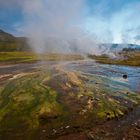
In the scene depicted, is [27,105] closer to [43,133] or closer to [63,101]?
[63,101]

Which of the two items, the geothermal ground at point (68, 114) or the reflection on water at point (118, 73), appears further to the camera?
the reflection on water at point (118, 73)

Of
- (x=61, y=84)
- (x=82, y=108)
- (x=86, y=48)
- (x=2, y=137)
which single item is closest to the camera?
(x=2, y=137)

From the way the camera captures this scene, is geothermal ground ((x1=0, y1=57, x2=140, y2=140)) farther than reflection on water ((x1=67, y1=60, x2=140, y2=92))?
No

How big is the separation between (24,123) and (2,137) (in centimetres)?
330

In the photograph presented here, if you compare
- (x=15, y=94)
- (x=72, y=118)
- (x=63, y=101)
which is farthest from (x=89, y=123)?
(x=15, y=94)

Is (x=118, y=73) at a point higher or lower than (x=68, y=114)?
lower

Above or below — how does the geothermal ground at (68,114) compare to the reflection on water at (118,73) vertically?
above

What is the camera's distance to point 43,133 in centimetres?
2027

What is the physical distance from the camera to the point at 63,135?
19.8m

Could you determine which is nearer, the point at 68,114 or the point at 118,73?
the point at 68,114

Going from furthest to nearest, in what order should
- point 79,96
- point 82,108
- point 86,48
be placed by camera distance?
1. point 86,48
2. point 79,96
3. point 82,108

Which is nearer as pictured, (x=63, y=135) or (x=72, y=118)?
(x=63, y=135)

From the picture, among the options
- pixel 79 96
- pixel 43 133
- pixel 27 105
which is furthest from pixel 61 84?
pixel 43 133

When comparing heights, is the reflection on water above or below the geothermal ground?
below
